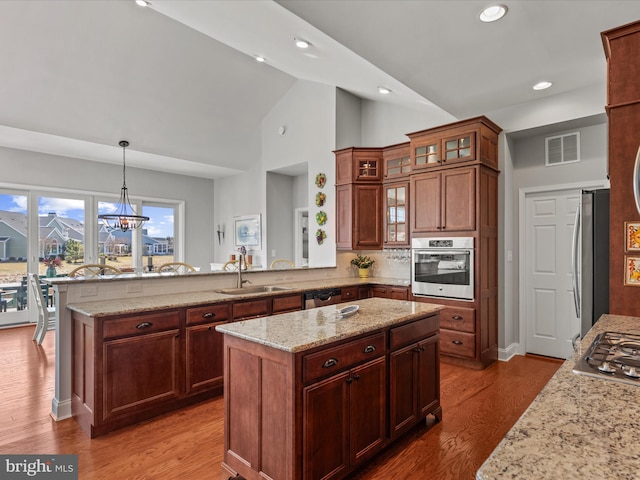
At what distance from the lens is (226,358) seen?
2156 mm

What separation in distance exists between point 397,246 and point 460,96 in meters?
2.08

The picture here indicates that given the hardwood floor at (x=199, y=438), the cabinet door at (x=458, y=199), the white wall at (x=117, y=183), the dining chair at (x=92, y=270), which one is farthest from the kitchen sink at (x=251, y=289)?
the white wall at (x=117, y=183)

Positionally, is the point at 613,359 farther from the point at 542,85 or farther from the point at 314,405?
the point at 542,85

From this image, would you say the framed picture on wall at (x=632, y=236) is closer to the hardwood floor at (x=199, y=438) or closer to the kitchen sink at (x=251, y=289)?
the hardwood floor at (x=199, y=438)

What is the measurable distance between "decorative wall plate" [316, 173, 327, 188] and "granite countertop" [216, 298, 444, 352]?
3.29 meters

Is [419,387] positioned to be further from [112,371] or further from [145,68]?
[145,68]

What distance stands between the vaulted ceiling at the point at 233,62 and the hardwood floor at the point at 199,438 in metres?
2.86

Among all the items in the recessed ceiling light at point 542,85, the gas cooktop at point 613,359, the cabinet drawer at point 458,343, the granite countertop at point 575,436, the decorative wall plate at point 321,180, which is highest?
the recessed ceiling light at point 542,85

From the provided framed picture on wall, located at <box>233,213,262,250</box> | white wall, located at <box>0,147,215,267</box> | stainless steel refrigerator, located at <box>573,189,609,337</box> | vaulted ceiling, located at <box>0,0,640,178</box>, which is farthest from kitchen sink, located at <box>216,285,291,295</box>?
white wall, located at <box>0,147,215,267</box>

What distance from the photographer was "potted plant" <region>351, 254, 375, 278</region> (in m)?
5.65

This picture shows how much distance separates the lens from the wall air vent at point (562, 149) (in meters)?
4.16

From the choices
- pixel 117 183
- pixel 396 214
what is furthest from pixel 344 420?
pixel 117 183

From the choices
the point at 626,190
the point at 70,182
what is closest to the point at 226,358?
the point at 626,190

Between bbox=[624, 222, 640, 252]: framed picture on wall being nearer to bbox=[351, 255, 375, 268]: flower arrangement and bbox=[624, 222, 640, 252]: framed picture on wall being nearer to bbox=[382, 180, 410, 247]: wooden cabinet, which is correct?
bbox=[382, 180, 410, 247]: wooden cabinet
